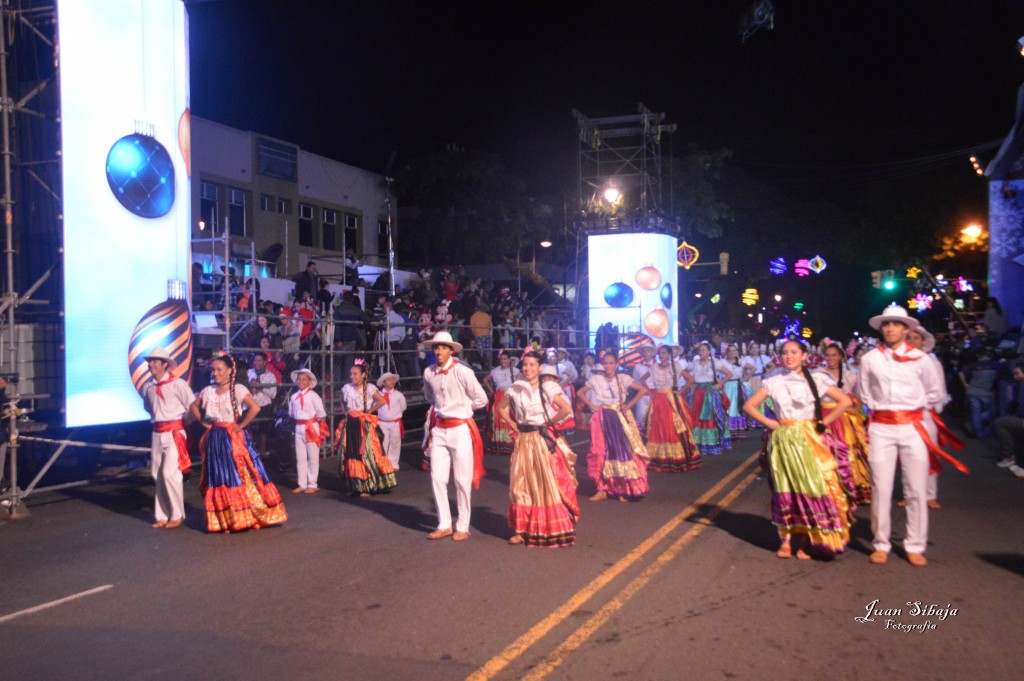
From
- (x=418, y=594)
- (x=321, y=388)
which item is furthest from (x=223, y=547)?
(x=321, y=388)

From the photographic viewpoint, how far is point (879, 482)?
23.8 feet

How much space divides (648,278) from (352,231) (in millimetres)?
11543

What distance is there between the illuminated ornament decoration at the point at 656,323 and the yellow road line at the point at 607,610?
18854 millimetres

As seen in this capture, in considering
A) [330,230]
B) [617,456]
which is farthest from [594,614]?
[330,230]

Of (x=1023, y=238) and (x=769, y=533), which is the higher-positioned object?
(x=1023, y=238)

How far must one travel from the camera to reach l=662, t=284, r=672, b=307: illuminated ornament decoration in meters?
28.4

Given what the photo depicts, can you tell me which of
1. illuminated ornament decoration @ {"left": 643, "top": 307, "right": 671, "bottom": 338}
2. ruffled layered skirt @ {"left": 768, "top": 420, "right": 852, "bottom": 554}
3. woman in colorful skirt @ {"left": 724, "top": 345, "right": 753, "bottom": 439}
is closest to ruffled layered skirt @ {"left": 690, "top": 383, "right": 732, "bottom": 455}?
woman in colorful skirt @ {"left": 724, "top": 345, "right": 753, "bottom": 439}

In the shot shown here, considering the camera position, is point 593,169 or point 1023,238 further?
point 593,169

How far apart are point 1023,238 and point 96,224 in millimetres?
22888

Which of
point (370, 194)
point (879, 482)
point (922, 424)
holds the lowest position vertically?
point (879, 482)

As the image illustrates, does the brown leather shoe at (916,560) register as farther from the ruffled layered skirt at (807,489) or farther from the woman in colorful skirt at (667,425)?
the woman in colorful skirt at (667,425)

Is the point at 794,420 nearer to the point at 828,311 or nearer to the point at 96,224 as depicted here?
the point at 96,224

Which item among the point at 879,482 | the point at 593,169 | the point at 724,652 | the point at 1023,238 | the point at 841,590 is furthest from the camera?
the point at 593,169

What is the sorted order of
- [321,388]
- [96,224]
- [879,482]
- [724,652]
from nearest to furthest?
[724,652], [879,482], [96,224], [321,388]
